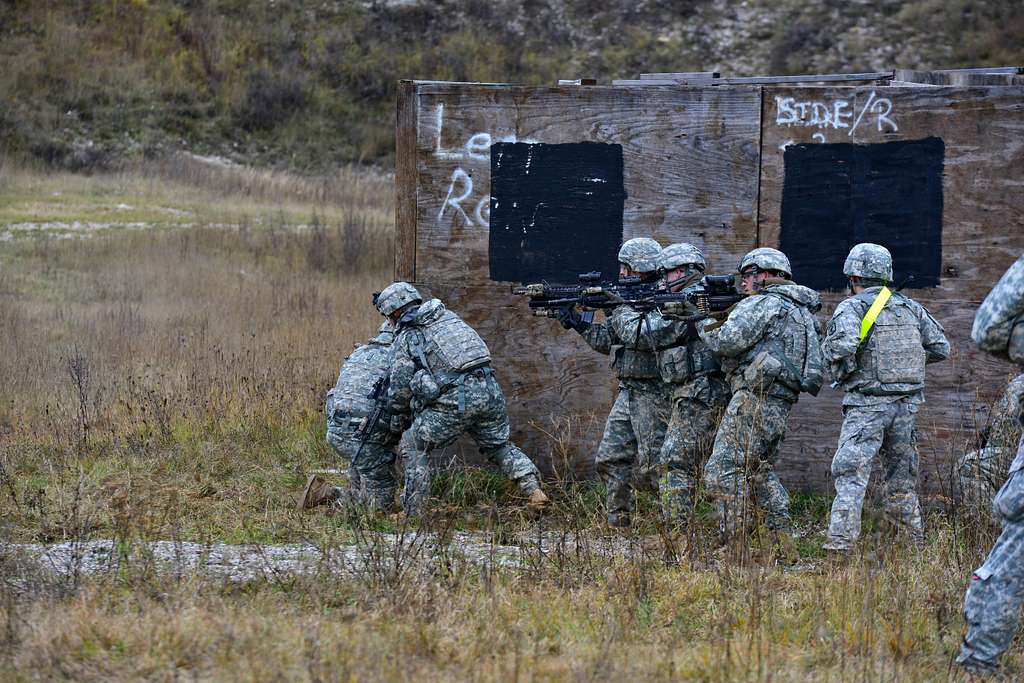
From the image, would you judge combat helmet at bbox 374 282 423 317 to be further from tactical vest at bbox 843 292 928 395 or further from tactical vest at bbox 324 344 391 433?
tactical vest at bbox 843 292 928 395

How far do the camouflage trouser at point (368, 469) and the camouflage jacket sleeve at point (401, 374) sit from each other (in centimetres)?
38

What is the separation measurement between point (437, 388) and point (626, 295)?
1.33 meters

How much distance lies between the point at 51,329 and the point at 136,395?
3.13 metres

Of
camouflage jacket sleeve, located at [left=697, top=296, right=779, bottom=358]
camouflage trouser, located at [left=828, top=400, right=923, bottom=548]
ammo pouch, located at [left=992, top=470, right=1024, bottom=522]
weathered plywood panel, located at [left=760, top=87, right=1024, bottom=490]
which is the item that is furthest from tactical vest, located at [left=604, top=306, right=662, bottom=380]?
ammo pouch, located at [left=992, top=470, right=1024, bottom=522]

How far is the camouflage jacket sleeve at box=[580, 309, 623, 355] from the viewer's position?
23.7 feet

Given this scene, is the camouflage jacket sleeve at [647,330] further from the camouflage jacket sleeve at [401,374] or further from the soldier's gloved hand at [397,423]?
the soldier's gloved hand at [397,423]

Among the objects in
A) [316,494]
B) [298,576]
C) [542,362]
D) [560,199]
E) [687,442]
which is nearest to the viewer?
[298,576]

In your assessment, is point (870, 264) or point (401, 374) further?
point (401, 374)

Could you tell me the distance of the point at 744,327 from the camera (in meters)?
6.59

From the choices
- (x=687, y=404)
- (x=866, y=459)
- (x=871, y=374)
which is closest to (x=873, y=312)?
(x=871, y=374)

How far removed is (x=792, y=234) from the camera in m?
7.99

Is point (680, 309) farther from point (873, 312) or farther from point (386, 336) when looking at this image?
point (386, 336)

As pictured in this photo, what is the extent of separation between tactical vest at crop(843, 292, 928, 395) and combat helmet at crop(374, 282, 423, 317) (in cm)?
275

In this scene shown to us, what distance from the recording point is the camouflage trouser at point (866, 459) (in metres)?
6.48
